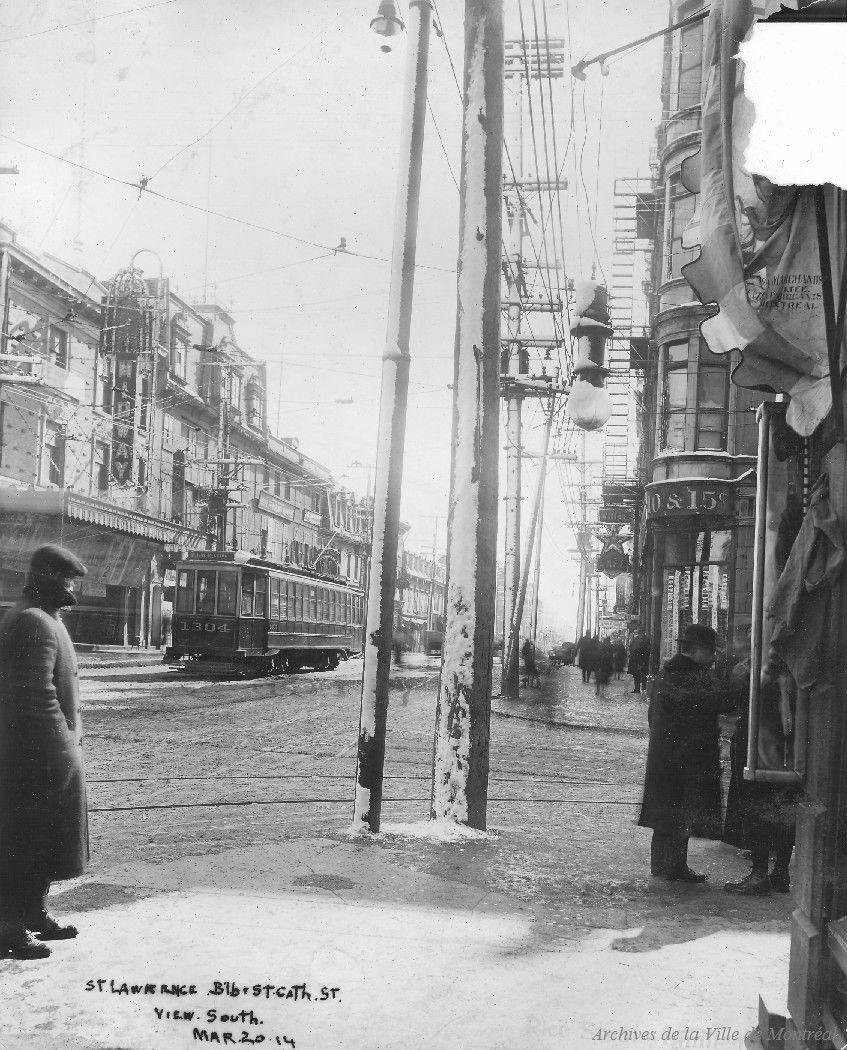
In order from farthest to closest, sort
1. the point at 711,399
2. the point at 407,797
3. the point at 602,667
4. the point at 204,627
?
the point at 602,667, the point at 204,627, the point at 711,399, the point at 407,797

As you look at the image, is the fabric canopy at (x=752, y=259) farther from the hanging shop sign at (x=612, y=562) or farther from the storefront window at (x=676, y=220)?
the hanging shop sign at (x=612, y=562)

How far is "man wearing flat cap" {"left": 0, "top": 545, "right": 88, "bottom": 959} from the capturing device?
421 centimetres

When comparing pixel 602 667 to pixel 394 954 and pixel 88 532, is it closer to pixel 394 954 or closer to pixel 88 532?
pixel 88 532

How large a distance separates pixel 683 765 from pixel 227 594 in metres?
19.6

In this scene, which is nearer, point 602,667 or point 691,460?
point 691,460

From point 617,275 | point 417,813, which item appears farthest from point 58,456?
point 417,813

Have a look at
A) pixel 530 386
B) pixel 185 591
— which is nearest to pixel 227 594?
pixel 185 591

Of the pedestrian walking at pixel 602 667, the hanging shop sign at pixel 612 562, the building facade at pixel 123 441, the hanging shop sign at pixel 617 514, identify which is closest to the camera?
the pedestrian walking at pixel 602 667

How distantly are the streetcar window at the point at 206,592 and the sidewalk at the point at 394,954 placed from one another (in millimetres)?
18501

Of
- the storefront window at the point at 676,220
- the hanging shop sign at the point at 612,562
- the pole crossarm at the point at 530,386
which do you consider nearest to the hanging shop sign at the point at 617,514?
the hanging shop sign at the point at 612,562

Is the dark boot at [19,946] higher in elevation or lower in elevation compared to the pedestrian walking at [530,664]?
higher

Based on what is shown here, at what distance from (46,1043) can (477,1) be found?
6825 millimetres

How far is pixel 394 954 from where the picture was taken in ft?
14.6

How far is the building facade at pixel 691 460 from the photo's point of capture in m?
20.2
